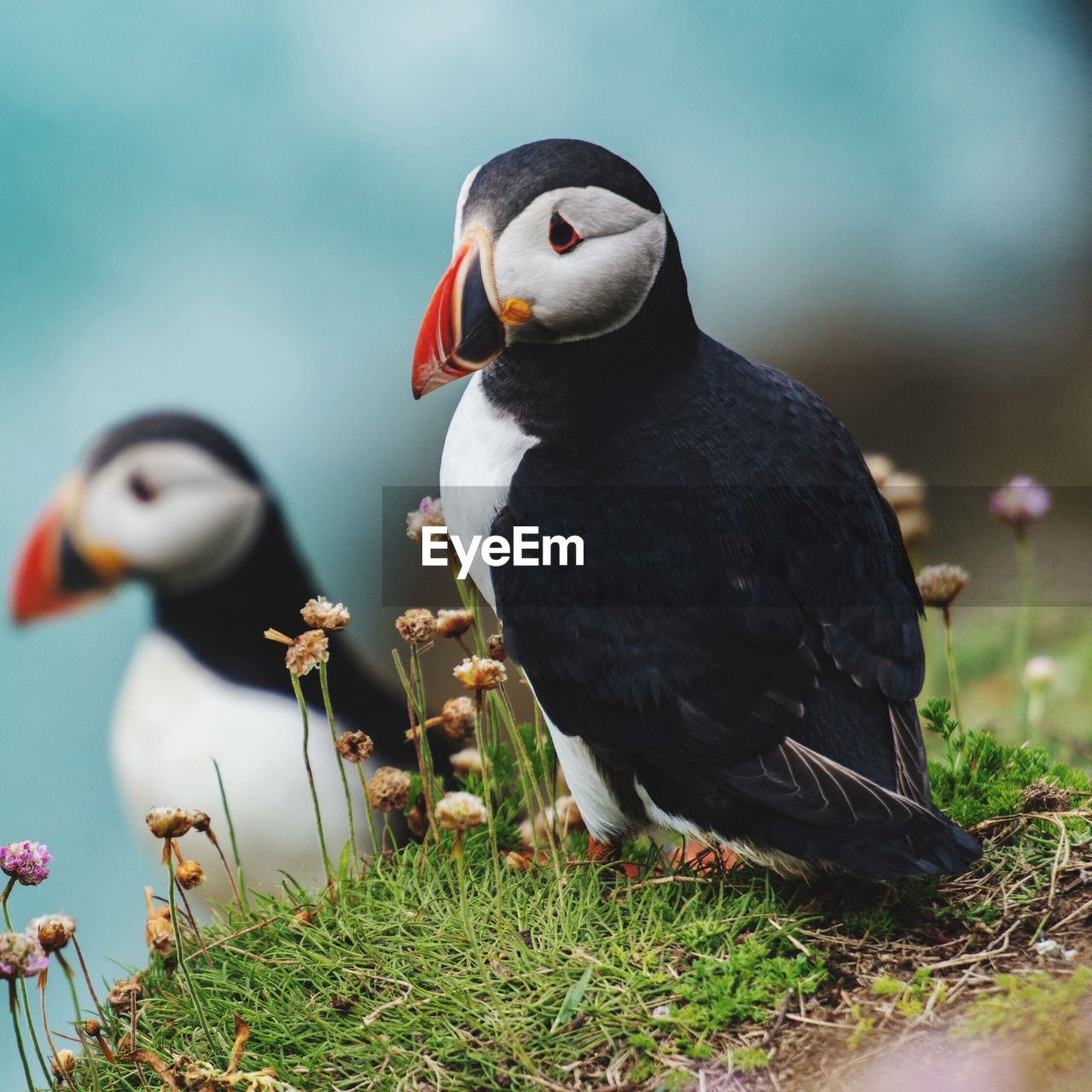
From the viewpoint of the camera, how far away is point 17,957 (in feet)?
5.49

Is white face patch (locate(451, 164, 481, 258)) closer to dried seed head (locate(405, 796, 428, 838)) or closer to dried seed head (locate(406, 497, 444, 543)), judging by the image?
dried seed head (locate(406, 497, 444, 543))

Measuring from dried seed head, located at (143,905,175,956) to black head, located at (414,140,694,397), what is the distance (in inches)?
43.0

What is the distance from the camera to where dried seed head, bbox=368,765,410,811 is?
239 centimetres

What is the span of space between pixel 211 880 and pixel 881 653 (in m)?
2.67

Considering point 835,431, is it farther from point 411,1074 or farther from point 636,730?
point 411,1074

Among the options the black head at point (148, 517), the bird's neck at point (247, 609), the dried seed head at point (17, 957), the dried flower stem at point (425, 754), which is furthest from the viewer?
the black head at point (148, 517)

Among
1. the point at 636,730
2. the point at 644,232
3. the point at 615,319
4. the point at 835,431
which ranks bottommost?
the point at 636,730

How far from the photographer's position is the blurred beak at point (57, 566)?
14.0ft

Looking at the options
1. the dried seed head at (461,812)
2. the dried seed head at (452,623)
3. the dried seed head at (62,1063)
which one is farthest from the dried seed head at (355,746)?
the dried seed head at (62,1063)

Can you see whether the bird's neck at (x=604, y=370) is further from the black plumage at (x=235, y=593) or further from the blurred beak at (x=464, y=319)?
the black plumage at (x=235, y=593)

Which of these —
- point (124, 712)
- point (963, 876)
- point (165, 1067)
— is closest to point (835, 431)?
point (963, 876)

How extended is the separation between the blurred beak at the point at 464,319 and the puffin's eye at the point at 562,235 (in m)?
0.12

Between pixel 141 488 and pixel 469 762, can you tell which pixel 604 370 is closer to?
pixel 469 762

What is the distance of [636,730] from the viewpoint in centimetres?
210
